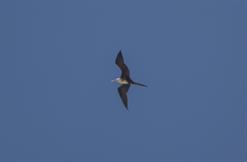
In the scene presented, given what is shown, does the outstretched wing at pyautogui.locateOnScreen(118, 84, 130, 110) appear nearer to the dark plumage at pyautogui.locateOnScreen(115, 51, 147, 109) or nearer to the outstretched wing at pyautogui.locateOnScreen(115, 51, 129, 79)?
the dark plumage at pyautogui.locateOnScreen(115, 51, 147, 109)

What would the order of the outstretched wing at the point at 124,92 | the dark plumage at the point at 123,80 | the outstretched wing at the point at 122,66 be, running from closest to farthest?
the outstretched wing at the point at 122,66, the dark plumage at the point at 123,80, the outstretched wing at the point at 124,92

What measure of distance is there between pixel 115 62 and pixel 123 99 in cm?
240

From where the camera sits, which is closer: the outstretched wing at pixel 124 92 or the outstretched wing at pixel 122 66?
the outstretched wing at pixel 122 66

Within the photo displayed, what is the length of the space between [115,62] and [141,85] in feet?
5.53

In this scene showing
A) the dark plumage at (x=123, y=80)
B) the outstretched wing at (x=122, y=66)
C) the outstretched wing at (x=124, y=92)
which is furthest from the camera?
the outstretched wing at (x=124, y=92)

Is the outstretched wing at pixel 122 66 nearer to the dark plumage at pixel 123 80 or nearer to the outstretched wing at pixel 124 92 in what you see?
the dark plumage at pixel 123 80

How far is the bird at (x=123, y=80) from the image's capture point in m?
49.8

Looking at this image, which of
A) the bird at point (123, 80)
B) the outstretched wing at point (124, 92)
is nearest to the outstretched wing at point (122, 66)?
the bird at point (123, 80)

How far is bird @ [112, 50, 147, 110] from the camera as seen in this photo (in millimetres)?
49844

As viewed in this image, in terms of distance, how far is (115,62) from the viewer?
5003cm

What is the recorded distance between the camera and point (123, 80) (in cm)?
5112

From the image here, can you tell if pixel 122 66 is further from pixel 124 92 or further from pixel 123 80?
pixel 124 92

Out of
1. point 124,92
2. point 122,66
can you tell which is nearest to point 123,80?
point 124,92

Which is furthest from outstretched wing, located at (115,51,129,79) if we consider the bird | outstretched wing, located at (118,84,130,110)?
outstretched wing, located at (118,84,130,110)
